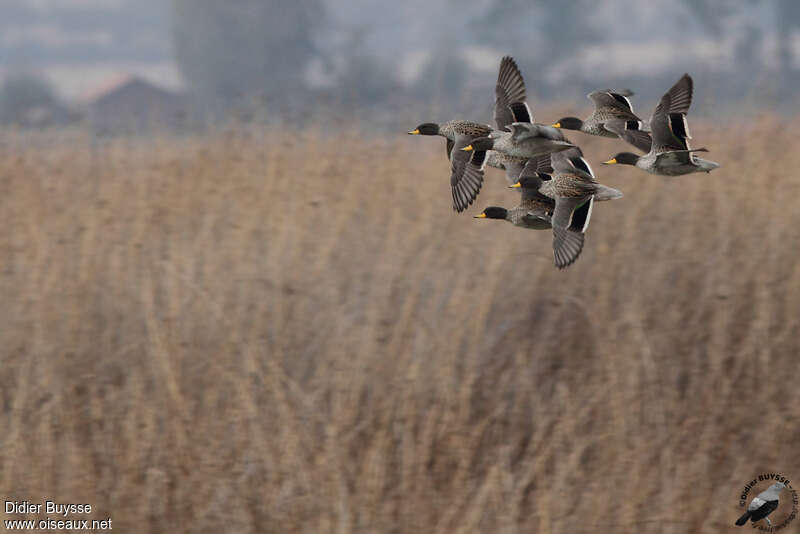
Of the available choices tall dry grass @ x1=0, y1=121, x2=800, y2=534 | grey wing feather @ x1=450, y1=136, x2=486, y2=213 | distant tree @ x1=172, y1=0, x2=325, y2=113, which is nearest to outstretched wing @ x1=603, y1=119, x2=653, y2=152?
grey wing feather @ x1=450, y1=136, x2=486, y2=213

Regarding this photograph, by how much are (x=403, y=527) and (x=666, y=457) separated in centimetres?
95

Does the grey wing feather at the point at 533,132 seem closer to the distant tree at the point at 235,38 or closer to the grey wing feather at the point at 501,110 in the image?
the grey wing feather at the point at 501,110

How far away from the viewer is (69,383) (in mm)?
3264

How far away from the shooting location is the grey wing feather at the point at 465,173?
648mm

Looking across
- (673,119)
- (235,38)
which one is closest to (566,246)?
(673,119)

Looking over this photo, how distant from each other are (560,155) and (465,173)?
94mm

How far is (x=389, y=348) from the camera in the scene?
3361 mm

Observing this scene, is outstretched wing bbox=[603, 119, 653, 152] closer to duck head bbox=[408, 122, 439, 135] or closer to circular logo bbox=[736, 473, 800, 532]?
duck head bbox=[408, 122, 439, 135]

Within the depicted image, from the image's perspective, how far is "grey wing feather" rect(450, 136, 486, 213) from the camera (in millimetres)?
648

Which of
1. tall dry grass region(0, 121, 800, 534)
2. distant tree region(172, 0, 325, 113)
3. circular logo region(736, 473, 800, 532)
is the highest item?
distant tree region(172, 0, 325, 113)

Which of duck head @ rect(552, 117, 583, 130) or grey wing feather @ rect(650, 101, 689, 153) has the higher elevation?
duck head @ rect(552, 117, 583, 130)

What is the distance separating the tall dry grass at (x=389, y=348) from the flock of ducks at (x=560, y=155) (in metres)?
1.77

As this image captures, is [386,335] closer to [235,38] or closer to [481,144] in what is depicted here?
[481,144]

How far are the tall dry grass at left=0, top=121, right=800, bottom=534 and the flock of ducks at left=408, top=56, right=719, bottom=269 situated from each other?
177 cm
